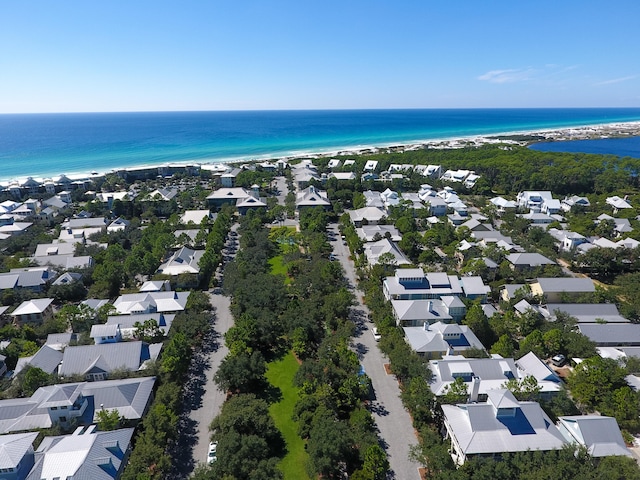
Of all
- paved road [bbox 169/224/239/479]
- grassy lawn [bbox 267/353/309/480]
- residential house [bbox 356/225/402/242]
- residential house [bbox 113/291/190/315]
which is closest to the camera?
grassy lawn [bbox 267/353/309/480]

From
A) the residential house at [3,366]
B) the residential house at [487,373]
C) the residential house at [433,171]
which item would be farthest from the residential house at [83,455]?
the residential house at [433,171]

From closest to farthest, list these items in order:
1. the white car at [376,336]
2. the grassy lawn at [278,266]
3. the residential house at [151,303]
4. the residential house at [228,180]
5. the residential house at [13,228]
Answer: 1. the white car at [376,336]
2. the residential house at [151,303]
3. the grassy lawn at [278,266]
4. the residential house at [13,228]
5. the residential house at [228,180]

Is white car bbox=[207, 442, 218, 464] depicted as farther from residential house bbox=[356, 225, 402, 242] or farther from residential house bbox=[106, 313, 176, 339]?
residential house bbox=[356, 225, 402, 242]

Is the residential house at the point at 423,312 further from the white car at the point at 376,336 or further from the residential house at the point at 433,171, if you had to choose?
the residential house at the point at 433,171

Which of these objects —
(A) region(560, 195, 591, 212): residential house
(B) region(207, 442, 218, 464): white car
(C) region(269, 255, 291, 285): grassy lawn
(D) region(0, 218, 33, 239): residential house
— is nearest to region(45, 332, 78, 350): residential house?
(B) region(207, 442, 218, 464): white car

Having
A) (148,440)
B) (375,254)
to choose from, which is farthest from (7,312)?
(375,254)

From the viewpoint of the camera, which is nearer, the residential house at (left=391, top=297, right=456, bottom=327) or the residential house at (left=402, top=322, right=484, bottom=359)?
the residential house at (left=402, top=322, right=484, bottom=359)

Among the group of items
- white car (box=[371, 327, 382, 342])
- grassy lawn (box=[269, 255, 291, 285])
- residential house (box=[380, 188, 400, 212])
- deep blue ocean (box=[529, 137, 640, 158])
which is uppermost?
deep blue ocean (box=[529, 137, 640, 158])
